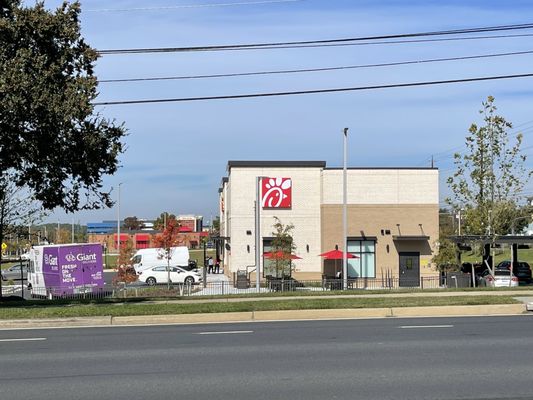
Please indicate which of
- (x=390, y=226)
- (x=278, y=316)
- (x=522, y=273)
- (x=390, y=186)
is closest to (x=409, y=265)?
(x=390, y=226)

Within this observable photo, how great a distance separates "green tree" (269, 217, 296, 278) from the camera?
125 feet

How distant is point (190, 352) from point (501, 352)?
16.0 ft

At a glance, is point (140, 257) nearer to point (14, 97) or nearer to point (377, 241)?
point (377, 241)

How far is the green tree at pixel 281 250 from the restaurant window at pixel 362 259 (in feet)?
13.0

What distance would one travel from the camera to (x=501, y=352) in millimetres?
10531

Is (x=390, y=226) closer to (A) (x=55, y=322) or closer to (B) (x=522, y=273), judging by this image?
(B) (x=522, y=273)

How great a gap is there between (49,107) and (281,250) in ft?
79.2

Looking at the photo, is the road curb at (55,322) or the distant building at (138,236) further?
the distant building at (138,236)

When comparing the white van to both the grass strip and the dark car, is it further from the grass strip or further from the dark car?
the grass strip

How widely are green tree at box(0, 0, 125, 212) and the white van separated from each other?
2977 cm

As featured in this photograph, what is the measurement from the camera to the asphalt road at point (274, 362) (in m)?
7.92

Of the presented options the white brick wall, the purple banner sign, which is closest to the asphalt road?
the purple banner sign

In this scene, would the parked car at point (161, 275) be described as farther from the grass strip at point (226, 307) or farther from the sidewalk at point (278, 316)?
the sidewalk at point (278, 316)

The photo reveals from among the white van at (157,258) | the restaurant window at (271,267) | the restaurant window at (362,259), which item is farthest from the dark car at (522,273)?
the white van at (157,258)
